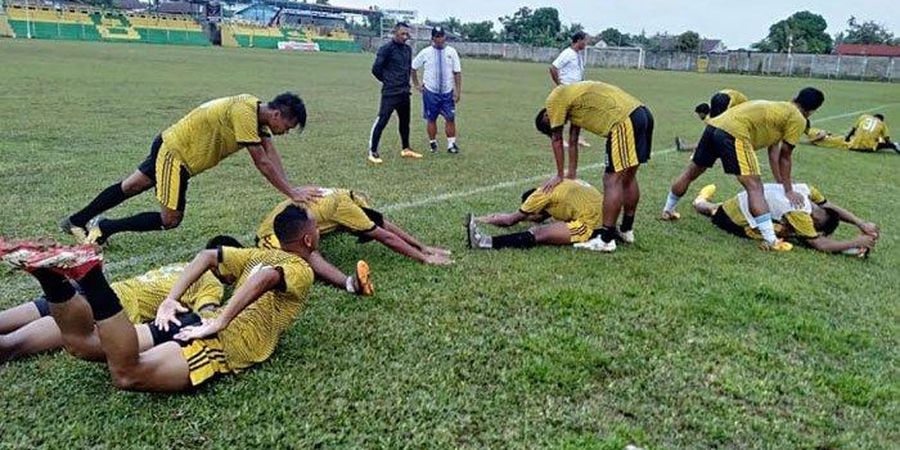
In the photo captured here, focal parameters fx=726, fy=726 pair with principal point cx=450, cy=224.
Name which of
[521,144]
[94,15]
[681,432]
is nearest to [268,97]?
[521,144]

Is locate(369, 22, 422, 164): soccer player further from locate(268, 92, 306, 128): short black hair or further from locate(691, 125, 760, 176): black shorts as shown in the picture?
locate(268, 92, 306, 128): short black hair

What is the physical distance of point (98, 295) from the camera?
9.51ft

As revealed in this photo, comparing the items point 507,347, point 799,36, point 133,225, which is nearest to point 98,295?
point 507,347

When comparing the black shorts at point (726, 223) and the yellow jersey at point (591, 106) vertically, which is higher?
the yellow jersey at point (591, 106)

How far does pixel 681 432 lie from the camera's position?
306 cm

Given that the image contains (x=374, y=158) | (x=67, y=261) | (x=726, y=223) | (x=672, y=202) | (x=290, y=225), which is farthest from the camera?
(x=374, y=158)

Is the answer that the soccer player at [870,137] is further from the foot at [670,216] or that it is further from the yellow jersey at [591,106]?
the yellow jersey at [591,106]

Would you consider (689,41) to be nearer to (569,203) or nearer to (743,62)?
(743,62)

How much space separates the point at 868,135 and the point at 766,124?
8.26 meters

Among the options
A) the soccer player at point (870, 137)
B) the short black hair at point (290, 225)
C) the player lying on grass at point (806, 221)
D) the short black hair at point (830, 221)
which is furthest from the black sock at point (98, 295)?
the soccer player at point (870, 137)

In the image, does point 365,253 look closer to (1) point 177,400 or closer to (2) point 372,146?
(1) point 177,400

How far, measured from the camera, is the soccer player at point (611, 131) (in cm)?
576

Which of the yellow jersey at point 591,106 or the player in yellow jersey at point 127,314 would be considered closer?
the player in yellow jersey at point 127,314

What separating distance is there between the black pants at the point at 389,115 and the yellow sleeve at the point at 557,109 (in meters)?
3.85
